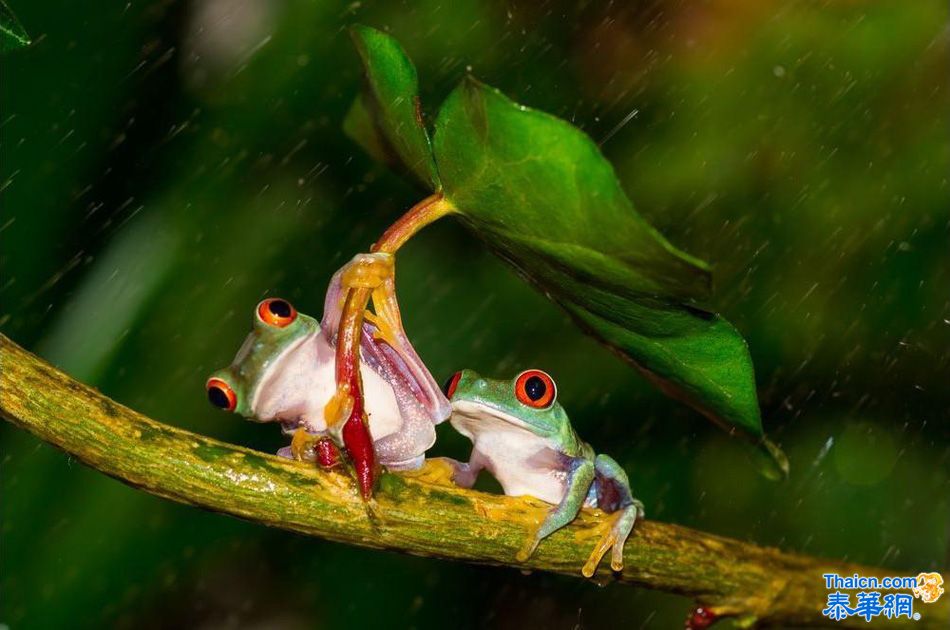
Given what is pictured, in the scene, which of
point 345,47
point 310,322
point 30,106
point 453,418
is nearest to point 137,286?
point 30,106

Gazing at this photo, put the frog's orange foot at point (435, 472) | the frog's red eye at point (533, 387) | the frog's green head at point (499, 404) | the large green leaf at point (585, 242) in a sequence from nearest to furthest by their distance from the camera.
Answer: the large green leaf at point (585, 242)
the frog's orange foot at point (435, 472)
the frog's red eye at point (533, 387)
the frog's green head at point (499, 404)

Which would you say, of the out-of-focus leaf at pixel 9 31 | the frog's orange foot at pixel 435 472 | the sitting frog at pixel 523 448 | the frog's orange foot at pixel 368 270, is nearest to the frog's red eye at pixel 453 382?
the sitting frog at pixel 523 448

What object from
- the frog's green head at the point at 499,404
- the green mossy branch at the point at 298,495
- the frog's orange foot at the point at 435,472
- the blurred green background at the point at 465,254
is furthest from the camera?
the blurred green background at the point at 465,254

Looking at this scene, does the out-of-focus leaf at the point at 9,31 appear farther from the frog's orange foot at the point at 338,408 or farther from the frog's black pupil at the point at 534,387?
the frog's black pupil at the point at 534,387

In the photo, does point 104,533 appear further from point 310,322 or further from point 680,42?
point 680,42

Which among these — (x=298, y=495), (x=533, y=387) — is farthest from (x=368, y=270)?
(x=533, y=387)

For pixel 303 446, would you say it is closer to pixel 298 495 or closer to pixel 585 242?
pixel 298 495

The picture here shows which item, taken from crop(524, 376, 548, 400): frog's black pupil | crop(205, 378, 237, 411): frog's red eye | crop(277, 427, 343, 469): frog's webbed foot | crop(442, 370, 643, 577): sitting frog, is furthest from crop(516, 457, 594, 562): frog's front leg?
crop(205, 378, 237, 411): frog's red eye

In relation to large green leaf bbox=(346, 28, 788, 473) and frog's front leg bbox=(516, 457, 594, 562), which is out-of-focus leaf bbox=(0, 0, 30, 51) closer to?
large green leaf bbox=(346, 28, 788, 473)
